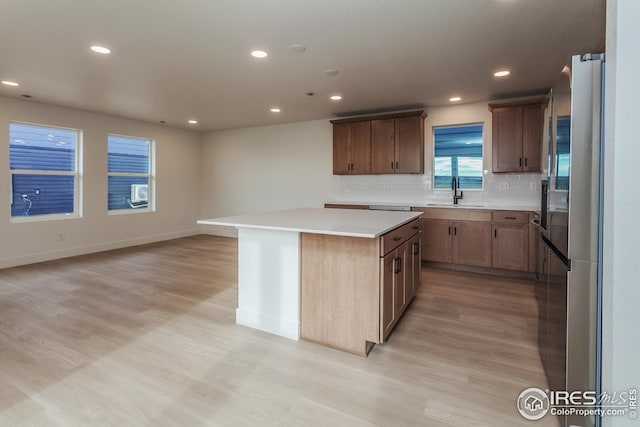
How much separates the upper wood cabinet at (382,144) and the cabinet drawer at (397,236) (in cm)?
204

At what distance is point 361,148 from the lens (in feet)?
17.6

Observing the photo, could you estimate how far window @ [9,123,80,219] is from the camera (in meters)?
4.82

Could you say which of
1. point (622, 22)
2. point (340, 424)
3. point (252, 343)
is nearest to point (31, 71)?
point (252, 343)

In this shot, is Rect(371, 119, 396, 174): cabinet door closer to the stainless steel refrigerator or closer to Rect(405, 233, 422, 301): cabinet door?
Rect(405, 233, 422, 301): cabinet door

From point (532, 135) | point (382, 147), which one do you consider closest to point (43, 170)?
point (382, 147)

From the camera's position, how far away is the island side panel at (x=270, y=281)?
2.52 metres

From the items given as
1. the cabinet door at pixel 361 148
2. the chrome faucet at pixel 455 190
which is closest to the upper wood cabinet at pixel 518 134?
the chrome faucet at pixel 455 190

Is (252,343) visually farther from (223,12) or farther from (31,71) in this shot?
(31,71)

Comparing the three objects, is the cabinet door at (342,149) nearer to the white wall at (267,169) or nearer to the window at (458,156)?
the white wall at (267,169)

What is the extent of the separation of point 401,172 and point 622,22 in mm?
4088

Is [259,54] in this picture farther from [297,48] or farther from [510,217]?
[510,217]

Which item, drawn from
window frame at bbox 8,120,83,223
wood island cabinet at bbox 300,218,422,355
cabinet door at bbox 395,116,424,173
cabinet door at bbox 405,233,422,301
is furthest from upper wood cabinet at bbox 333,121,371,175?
window frame at bbox 8,120,83,223

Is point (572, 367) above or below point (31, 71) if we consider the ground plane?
below

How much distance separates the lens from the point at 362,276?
2258mm
